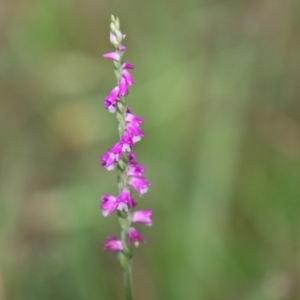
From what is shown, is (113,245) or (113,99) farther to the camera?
(113,245)

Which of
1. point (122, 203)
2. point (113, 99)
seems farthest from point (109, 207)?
point (113, 99)

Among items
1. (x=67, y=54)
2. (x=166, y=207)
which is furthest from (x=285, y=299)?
(x=67, y=54)

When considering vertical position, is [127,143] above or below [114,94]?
below

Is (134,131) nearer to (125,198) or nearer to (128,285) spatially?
(125,198)

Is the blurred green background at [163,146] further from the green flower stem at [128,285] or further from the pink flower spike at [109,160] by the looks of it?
the pink flower spike at [109,160]

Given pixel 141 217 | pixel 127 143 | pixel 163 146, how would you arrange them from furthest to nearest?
pixel 163 146 → pixel 141 217 → pixel 127 143

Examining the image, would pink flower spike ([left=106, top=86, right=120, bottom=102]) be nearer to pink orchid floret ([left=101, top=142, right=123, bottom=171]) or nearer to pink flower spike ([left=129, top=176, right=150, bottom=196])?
pink orchid floret ([left=101, top=142, right=123, bottom=171])

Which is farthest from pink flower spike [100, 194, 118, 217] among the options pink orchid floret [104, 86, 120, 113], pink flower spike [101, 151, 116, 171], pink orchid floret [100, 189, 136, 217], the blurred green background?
the blurred green background

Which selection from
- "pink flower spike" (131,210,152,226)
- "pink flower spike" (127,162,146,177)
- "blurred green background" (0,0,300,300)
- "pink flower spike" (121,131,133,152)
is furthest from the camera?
"blurred green background" (0,0,300,300)
